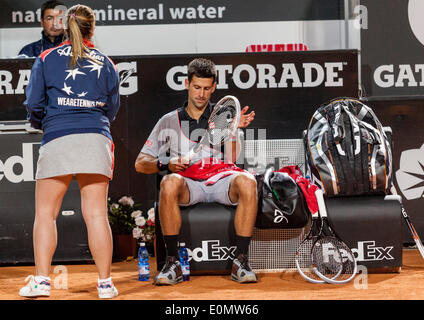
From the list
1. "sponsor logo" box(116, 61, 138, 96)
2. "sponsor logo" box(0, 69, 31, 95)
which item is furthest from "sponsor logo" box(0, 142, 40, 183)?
"sponsor logo" box(116, 61, 138, 96)

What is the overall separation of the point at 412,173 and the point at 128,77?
2597mm

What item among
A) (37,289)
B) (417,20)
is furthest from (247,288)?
(417,20)

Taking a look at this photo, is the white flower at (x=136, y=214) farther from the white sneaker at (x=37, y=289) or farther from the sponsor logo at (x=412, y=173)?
the sponsor logo at (x=412, y=173)

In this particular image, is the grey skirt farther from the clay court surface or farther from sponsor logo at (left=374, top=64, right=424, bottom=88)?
sponsor logo at (left=374, top=64, right=424, bottom=88)

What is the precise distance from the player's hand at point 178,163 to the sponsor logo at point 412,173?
2.37 meters

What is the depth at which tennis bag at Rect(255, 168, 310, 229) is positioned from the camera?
4594mm

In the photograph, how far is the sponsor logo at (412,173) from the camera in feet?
19.4

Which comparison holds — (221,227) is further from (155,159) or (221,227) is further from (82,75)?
(82,75)

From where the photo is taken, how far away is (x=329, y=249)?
431cm

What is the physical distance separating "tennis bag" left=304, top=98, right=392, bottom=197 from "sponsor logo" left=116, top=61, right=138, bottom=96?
1772 mm

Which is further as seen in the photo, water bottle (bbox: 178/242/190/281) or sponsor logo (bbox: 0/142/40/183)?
sponsor logo (bbox: 0/142/40/183)

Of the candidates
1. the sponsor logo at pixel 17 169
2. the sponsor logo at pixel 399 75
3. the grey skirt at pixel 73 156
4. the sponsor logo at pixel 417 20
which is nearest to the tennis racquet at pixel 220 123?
the grey skirt at pixel 73 156

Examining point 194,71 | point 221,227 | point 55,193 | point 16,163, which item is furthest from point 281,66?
point 55,193

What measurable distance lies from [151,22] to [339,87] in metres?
2.81
